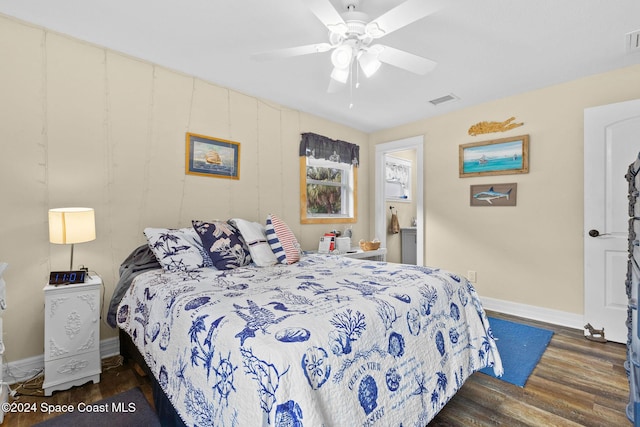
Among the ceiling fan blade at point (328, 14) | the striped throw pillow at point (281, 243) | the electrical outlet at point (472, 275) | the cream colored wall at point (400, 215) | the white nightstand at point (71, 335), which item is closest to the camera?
the ceiling fan blade at point (328, 14)

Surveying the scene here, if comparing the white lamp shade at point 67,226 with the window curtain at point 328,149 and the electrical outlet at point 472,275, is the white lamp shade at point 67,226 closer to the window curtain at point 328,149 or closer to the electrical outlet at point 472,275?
the window curtain at point 328,149

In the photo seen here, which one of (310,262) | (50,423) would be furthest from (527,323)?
(50,423)

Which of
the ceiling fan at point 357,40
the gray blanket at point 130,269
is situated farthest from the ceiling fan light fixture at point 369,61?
the gray blanket at point 130,269

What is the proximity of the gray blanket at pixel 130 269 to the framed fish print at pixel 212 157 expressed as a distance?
0.85 m

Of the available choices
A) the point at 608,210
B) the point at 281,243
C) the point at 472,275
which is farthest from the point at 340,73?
the point at 472,275

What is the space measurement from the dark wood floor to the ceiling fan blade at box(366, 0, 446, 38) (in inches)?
82.2

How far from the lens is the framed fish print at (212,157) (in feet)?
9.18

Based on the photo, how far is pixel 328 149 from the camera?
4051mm

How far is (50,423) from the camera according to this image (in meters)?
1.58

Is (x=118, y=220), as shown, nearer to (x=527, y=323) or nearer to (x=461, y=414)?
(x=461, y=414)

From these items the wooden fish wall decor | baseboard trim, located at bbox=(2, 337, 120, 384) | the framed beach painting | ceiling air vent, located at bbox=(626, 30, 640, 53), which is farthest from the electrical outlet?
baseboard trim, located at bbox=(2, 337, 120, 384)

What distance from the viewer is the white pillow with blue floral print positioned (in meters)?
2.09

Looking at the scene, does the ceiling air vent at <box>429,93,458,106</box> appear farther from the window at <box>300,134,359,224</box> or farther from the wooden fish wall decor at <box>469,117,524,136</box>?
the window at <box>300,134,359,224</box>

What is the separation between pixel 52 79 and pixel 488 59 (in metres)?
3.35
